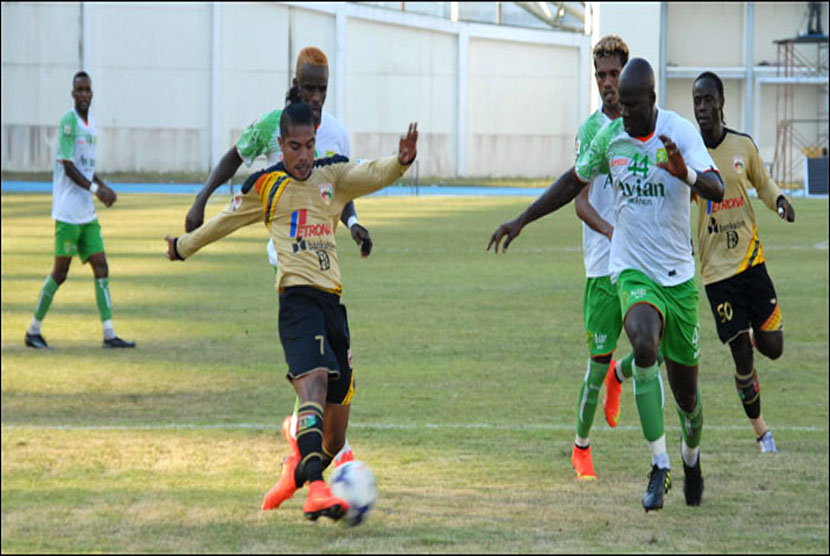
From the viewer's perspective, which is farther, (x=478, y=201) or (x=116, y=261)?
(x=478, y=201)

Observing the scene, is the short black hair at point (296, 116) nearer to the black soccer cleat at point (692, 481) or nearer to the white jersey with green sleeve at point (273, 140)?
the white jersey with green sleeve at point (273, 140)

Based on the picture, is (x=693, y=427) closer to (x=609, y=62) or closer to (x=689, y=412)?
(x=689, y=412)

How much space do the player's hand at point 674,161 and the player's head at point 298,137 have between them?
4.84 feet

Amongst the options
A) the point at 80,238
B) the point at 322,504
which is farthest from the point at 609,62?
the point at 80,238

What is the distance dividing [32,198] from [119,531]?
4821 cm

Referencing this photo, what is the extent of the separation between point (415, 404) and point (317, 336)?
10534 cm

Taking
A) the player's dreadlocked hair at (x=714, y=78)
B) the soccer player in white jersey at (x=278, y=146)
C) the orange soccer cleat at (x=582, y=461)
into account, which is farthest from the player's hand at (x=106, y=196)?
the orange soccer cleat at (x=582, y=461)

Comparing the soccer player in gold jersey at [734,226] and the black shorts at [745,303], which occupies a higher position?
the soccer player in gold jersey at [734,226]

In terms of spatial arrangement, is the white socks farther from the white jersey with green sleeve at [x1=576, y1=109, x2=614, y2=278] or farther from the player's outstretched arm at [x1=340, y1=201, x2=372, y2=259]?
the player's outstretched arm at [x1=340, y1=201, x2=372, y2=259]

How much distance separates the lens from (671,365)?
8.16 meters

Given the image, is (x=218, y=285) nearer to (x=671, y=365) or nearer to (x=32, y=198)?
(x=32, y=198)

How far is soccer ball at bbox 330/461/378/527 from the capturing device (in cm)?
636

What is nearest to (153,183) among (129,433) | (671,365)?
(129,433)

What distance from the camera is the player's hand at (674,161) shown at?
6.11m
